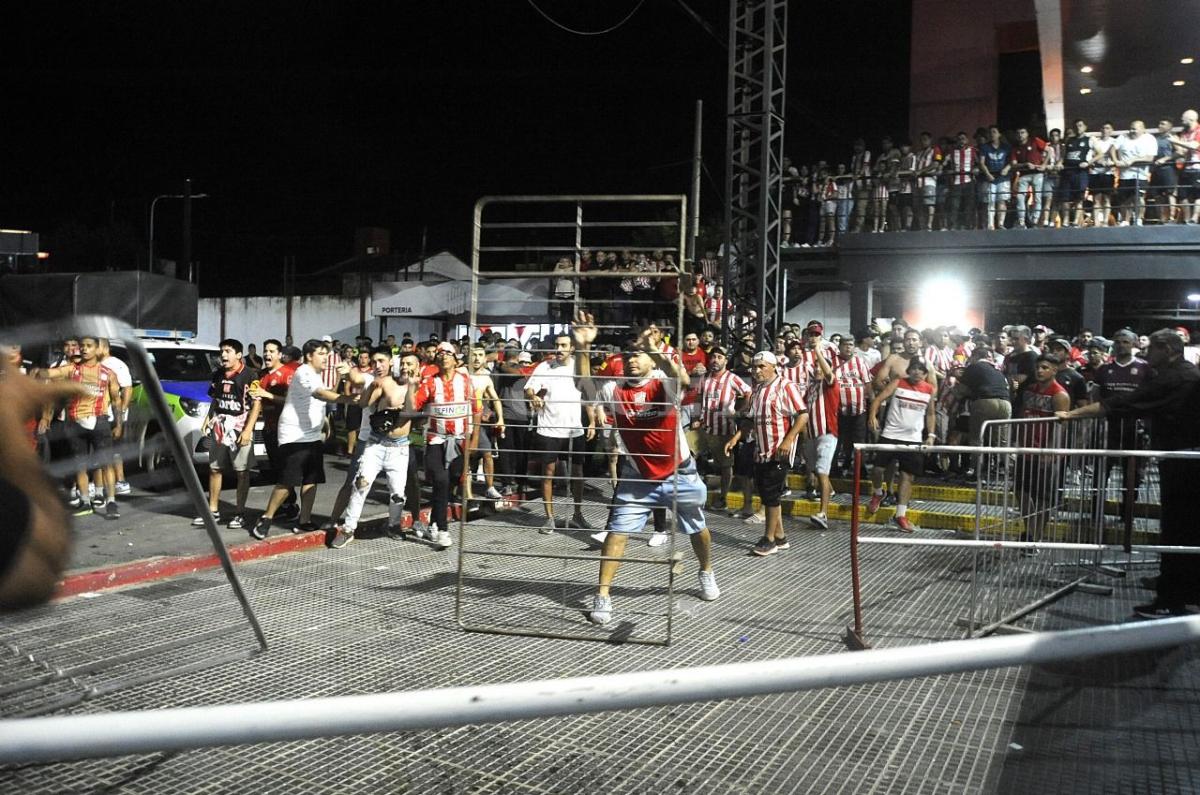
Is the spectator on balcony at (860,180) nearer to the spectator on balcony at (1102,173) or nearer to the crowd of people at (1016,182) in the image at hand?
the crowd of people at (1016,182)

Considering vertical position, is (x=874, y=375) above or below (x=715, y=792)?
above

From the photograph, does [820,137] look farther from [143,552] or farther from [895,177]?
[143,552]

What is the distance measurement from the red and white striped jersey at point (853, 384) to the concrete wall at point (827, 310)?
13.8 metres

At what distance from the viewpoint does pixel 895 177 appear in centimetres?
1906

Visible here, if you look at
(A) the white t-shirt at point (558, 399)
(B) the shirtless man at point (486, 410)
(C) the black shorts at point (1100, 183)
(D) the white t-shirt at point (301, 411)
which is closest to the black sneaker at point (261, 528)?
(D) the white t-shirt at point (301, 411)

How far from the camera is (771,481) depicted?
8.87 m

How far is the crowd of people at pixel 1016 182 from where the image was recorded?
1672 cm

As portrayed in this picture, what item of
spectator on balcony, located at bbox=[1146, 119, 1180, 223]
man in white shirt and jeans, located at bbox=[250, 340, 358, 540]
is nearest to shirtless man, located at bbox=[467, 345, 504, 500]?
man in white shirt and jeans, located at bbox=[250, 340, 358, 540]

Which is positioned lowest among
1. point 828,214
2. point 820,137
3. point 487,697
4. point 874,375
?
point 487,697

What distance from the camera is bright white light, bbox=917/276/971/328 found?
2059 cm

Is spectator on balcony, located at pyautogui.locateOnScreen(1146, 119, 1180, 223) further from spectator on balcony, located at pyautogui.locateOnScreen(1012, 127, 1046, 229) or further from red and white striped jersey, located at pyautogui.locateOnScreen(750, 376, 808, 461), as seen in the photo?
red and white striped jersey, located at pyautogui.locateOnScreen(750, 376, 808, 461)

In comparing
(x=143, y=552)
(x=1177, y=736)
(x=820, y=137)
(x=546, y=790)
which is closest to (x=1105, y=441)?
(x=1177, y=736)

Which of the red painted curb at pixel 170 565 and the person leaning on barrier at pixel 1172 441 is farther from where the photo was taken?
the red painted curb at pixel 170 565

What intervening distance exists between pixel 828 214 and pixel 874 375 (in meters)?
9.87
